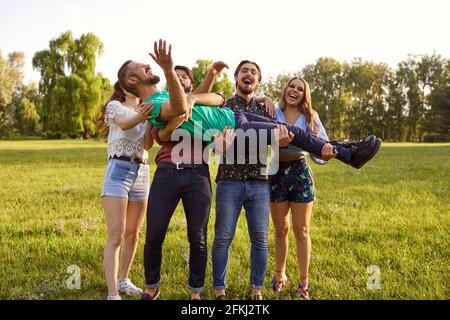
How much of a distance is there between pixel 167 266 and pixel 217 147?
6.34 ft

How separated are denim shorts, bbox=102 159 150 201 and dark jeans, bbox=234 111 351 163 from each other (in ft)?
3.36

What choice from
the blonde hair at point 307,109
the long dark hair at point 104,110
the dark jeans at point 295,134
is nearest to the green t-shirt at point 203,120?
the dark jeans at point 295,134

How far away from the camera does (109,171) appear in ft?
12.5

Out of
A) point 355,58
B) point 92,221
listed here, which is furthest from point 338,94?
point 92,221

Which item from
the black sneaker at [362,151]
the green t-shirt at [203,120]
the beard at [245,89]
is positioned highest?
the beard at [245,89]

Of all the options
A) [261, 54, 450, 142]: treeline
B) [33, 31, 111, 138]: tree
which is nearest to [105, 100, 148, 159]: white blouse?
[33, 31, 111, 138]: tree

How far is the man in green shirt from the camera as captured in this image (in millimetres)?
3355

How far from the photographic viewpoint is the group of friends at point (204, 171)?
356 cm

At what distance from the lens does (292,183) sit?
4.09 metres

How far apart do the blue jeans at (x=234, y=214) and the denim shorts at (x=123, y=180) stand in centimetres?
75

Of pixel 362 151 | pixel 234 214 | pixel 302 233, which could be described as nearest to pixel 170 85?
pixel 234 214

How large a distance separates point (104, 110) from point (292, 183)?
1866 mm
